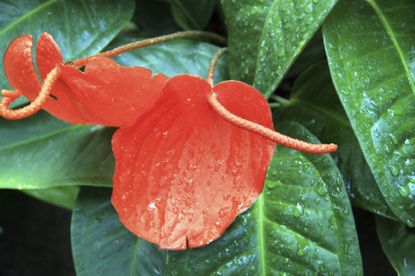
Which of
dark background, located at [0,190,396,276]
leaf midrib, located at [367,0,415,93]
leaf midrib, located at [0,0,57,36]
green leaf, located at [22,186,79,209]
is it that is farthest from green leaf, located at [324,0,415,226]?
dark background, located at [0,190,396,276]

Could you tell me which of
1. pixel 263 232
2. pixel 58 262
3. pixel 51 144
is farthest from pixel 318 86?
pixel 58 262

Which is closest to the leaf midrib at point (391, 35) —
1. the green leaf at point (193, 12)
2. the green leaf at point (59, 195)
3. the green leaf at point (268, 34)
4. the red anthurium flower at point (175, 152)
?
the green leaf at point (268, 34)

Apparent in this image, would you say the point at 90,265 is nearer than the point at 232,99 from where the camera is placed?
No

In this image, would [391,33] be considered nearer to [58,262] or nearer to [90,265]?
[90,265]

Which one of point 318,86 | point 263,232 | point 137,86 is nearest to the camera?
point 137,86

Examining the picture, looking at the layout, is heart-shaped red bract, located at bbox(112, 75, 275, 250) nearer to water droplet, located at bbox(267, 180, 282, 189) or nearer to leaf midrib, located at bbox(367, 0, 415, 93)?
water droplet, located at bbox(267, 180, 282, 189)

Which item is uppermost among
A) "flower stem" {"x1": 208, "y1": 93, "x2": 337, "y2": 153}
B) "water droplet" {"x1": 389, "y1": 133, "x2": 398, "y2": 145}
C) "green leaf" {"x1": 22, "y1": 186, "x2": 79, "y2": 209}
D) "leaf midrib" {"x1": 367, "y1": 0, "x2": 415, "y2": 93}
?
"leaf midrib" {"x1": 367, "y1": 0, "x2": 415, "y2": 93}

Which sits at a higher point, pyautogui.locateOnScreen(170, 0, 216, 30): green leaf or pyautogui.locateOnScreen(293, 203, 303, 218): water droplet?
A: pyautogui.locateOnScreen(293, 203, 303, 218): water droplet
